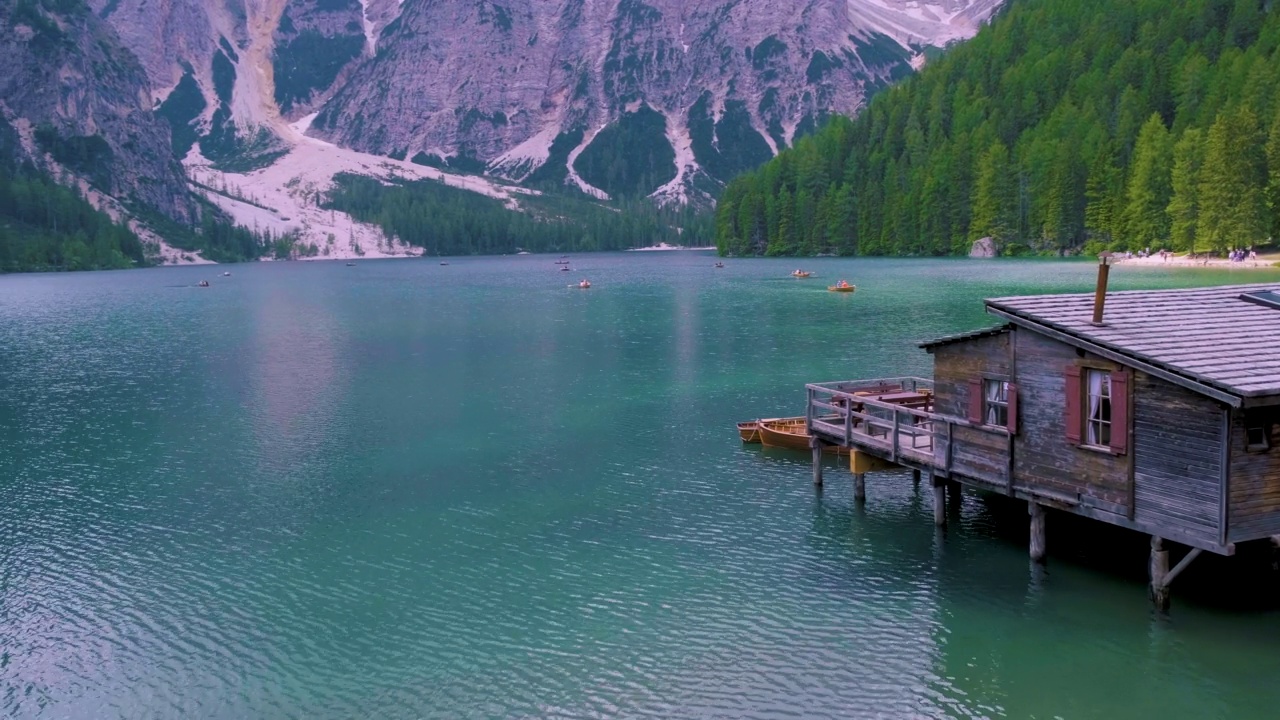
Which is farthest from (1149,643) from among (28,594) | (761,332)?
(761,332)

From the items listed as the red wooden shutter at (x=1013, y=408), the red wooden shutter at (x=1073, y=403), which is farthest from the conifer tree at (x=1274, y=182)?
the red wooden shutter at (x=1073, y=403)

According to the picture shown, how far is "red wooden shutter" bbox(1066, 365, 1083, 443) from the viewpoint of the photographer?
2794 centimetres

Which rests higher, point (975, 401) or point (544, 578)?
point (975, 401)

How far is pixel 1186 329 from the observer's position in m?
27.9

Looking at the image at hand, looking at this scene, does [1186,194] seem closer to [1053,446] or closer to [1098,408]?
[1053,446]

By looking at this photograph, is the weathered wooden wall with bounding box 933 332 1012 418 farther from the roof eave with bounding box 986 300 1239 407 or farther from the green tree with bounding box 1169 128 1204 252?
the green tree with bounding box 1169 128 1204 252

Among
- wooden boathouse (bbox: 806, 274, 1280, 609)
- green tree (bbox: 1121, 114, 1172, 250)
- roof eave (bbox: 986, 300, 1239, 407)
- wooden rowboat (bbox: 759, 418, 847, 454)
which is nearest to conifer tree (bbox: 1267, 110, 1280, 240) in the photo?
green tree (bbox: 1121, 114, 1172, 250)

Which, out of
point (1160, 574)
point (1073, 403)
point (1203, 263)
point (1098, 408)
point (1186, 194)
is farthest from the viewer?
point (1186, 194)

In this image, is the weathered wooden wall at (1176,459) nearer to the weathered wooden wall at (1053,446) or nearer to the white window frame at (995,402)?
the weathered wooden wall at (1053,446)

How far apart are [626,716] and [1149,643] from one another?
12783 millimetres

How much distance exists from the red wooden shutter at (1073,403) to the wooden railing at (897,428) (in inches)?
106

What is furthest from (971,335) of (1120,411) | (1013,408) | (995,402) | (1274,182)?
(1274,182)

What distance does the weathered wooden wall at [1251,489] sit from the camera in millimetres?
24609

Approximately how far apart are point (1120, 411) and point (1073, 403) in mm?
1521
